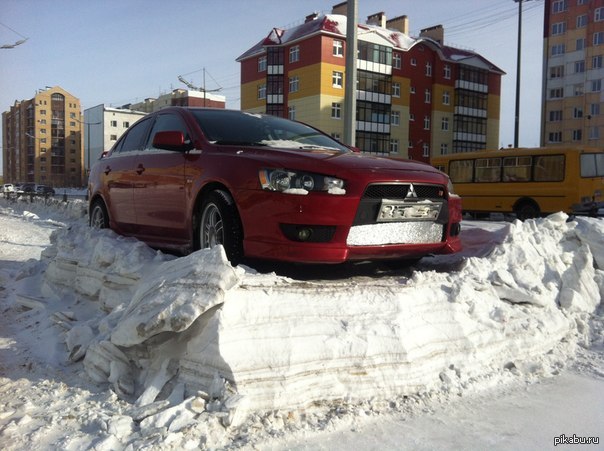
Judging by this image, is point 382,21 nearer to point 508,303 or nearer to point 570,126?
point 570,126

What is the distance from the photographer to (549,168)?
17.3 metres

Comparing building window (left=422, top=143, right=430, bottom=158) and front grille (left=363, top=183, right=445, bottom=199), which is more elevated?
building window (left=422, top=143, right=430, bottom=158)

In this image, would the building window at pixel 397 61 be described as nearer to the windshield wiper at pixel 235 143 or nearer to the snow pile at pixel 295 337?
the windshield wiper at pixel 235 143

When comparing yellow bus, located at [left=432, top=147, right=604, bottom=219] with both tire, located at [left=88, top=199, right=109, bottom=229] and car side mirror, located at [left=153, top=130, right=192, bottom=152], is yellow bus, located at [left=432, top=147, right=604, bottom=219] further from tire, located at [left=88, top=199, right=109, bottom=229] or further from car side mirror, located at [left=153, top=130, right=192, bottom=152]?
car side mirror, located at [left=153, top=130, right=192, bottom=152]

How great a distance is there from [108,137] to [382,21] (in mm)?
46299

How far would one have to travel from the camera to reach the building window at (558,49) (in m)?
54.4

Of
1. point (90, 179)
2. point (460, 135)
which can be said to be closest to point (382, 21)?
point (460, 135)

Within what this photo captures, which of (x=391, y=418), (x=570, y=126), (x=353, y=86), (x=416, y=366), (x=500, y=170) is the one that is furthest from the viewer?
(x=570, y=126)

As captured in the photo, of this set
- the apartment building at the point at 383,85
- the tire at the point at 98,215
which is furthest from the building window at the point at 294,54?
the tire at the point at 98,215

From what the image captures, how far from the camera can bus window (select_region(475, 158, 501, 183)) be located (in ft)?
62.3

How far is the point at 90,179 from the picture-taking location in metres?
6.53

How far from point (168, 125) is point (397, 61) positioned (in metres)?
47.4

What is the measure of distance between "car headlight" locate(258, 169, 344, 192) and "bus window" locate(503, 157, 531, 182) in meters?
16.1

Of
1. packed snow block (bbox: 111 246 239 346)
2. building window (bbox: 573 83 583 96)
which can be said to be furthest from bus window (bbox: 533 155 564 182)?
building window (bbox: 573 83 583 96)
